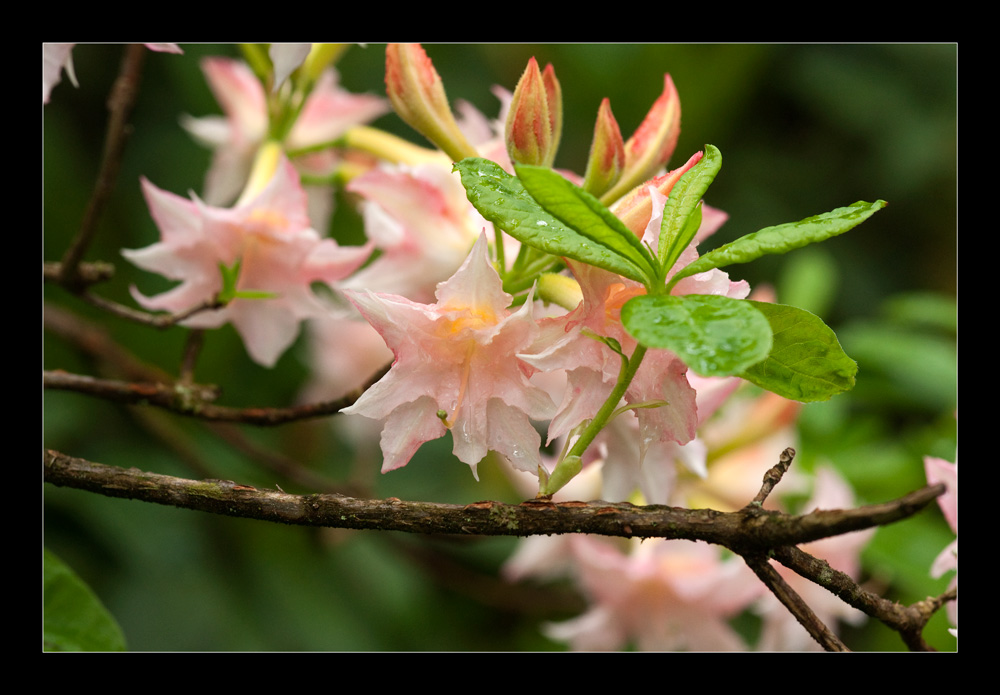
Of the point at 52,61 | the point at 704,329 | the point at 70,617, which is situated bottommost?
the point at 70,617

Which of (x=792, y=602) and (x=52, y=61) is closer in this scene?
(x=792, y=602)

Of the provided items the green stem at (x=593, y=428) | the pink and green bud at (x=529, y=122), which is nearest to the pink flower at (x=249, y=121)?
the pink and green bud at (x=529, y=122)

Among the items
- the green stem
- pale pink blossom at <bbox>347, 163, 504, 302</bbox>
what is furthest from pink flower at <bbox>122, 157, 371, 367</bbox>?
the green stem

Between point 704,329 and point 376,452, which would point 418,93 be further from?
point 376,452

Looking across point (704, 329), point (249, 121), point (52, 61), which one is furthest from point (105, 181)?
point (704, 329)

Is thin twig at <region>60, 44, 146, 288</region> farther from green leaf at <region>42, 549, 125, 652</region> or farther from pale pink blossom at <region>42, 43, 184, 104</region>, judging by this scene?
green leaf at <region>42, 549, 125, 652</region>
